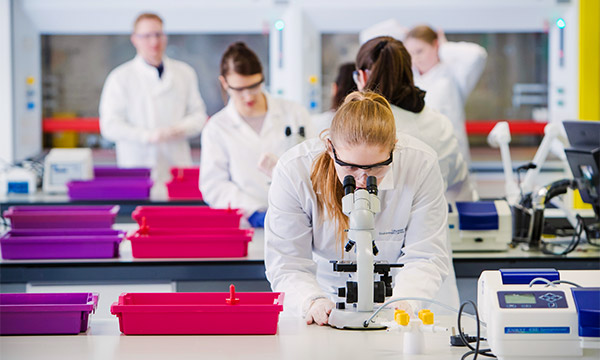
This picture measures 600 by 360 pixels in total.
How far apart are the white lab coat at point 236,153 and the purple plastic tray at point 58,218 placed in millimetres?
578

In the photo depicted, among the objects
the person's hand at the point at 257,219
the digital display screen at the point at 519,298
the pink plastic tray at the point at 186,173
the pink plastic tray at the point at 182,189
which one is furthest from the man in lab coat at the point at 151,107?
the digital display screen at the point at 519,298

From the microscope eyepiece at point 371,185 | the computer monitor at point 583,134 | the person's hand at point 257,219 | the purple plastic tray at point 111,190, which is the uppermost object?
the computer monitor at point 583,134

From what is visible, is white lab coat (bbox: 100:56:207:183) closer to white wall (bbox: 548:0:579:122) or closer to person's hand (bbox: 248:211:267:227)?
person's hand (bbox: 248:211:267:227)

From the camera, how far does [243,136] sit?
389 centimetres

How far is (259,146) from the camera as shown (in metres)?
3.88

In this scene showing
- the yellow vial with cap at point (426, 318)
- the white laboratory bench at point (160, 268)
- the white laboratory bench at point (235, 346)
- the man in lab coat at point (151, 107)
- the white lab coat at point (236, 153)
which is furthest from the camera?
the man in lab coat at point (151, 107)

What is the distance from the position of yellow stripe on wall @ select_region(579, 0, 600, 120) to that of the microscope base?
467 cm

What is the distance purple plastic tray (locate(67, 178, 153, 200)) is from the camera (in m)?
4.41

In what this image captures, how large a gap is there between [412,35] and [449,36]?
2.02 metres

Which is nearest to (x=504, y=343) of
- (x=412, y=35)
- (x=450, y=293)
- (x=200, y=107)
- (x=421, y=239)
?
(x=421, y=239)

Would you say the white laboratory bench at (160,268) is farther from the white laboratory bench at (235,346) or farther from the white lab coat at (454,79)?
the white lab coat at (454,79)

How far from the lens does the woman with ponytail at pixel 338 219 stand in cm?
228

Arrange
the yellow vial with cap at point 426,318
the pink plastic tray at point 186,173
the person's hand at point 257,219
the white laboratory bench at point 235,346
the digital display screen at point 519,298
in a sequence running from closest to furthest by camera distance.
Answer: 1. the digital display screen at point 519,298
2. the white laboratory bench at point 235,346
3. the yellow vial with cap at point 426,318
4. the person's hand at point 257,219
5. the pink plastic tray at point 186,173

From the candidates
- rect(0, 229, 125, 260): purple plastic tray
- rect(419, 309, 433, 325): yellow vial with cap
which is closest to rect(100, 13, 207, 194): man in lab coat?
rect(0, 229, 125, 260): purple plastic tray
